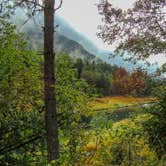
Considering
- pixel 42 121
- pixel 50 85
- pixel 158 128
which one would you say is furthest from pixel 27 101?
pixel 158 128

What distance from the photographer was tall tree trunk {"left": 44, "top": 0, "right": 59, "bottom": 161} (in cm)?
990

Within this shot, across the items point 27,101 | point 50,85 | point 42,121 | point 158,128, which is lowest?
point 158,128

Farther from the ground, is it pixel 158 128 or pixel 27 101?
pixel 27 101

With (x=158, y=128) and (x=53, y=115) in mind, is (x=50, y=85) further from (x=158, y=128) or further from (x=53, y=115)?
(x=158, y=128)

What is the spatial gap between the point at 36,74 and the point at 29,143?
1.82 meters

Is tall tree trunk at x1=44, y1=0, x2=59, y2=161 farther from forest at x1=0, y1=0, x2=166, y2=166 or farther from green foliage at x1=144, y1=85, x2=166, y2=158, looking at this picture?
green foliage at x1=144, y1=85, x2=166, y2=158

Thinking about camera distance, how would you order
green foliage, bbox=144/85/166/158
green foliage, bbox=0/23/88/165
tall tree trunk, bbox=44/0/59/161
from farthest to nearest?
green foliage, bbox=144/85/166/158 → green foliage, bbox=0/23/88/165 → tall tree trunk, bbox=44/0/59/161

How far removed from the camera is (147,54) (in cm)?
1767

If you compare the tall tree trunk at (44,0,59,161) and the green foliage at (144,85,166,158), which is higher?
the tall tree trunk at (44,0,59,161)

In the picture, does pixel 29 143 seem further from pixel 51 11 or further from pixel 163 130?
pixel 163 130

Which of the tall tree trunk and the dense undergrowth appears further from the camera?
the dense undergrowth

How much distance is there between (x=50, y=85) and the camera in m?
9.97

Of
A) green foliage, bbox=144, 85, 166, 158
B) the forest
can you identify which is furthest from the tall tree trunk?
green foliage, bbox=144, 85, 166, 158

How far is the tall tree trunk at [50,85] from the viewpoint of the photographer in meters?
9.90
